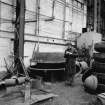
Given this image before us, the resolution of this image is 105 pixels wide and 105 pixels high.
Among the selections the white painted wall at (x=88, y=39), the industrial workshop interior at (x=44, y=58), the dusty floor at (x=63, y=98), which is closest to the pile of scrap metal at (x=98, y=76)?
the industrial workshop interior at (x=44, y=58)

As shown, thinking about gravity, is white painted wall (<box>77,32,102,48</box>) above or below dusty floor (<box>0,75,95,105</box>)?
above

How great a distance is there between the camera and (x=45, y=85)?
499 cm

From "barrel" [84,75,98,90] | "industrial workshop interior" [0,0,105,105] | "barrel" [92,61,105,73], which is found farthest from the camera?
"barrel" [92,61,105,73]

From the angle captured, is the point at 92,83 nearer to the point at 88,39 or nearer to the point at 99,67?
the point at 99,67

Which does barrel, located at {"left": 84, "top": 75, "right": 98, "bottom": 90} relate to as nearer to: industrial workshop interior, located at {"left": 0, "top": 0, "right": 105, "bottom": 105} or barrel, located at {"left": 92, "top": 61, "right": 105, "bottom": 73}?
industrial workshop interior, located at {"left": 0, "top": 0, "right": 105, "bottom": 105}

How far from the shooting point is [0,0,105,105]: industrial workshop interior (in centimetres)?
383

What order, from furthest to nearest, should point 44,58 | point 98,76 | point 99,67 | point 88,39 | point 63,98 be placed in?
point 88,39, point 44,58, point 99,67, point 98,76, point 63,98

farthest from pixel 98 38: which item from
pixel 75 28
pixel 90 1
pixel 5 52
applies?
pixel 5 52

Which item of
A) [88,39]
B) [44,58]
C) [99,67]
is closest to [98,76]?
[99,67]

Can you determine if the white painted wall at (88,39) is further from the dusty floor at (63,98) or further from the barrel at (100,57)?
the dusty floor at (63,98)

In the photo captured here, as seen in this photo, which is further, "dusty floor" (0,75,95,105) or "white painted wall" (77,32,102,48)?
"white painted wall" (77,32,102,48)

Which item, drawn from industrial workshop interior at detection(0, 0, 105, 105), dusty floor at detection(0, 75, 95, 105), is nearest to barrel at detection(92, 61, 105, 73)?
industrial workshop interior at detection(0, 0, 105, 105)

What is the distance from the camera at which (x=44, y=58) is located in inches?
209

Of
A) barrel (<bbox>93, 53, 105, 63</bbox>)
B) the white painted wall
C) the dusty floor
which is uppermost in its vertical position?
the white painted wall
